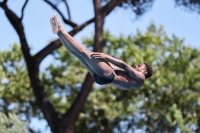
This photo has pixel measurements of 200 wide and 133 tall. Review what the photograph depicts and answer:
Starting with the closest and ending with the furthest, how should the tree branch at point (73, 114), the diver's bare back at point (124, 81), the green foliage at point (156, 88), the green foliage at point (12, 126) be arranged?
the diver's bare back at point (124, 81)
the green foliage at point (12, 126)
the tree branch at point (73, 114)
the green foliage at point (156, 88)

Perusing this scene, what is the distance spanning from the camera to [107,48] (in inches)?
755

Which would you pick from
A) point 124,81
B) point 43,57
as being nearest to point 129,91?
point 43,57

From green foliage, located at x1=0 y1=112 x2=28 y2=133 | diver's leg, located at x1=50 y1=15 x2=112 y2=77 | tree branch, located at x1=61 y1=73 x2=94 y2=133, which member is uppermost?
diver's leg, located at x1=50 y1=15 x2=112 y2=77

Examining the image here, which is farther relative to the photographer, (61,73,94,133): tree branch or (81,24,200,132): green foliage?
(81,24,200,132): green foliage

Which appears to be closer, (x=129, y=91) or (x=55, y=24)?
(x=55, y=24)

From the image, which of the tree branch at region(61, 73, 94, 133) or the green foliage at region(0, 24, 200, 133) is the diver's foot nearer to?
the tree branch at region(61, 73, 94, 133)

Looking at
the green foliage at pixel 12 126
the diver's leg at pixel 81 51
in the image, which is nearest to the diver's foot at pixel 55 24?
the diver's leg at pixel 81 51

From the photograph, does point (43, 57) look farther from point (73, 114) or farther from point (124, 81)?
point (124, 81)

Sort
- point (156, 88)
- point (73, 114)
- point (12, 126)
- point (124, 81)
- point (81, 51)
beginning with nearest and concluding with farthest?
point (81, 51) → point (124, 81) → point (12, 126) → point (73, 114) → point (156, 88)

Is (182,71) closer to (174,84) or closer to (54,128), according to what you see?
(174,84)

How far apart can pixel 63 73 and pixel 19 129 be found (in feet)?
27.7

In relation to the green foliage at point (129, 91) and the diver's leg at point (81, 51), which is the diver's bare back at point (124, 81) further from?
the green foliage at point (129, 91)

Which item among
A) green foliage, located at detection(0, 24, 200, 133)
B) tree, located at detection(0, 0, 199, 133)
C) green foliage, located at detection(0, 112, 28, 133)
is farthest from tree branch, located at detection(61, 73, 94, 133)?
green foliage, located at detection(0, 24, 200, 133)

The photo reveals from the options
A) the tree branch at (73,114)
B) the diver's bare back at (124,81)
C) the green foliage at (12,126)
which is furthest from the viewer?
the tree branch at (73,114)
